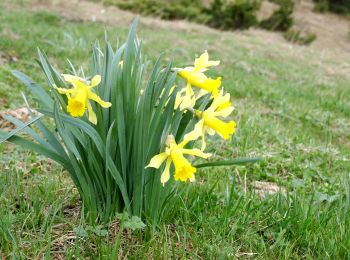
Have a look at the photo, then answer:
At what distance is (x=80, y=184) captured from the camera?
1549 mm

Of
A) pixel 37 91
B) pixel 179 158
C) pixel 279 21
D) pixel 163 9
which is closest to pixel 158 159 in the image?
pixel 179 158

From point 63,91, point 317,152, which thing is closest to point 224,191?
point 63,91

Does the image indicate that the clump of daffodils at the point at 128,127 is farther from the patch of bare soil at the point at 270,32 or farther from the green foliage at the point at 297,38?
the green foliage at the point at 297,38

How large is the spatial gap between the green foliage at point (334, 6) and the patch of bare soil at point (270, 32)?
109 centimetres

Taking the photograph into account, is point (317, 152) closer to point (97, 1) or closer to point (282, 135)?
point (282, 135)

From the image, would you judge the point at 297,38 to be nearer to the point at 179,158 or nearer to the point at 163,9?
the point at 163,9

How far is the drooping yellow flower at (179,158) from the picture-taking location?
51.4 inches

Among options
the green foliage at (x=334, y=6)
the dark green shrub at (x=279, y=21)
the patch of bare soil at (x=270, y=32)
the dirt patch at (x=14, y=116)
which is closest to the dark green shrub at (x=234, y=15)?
the patch of bare soil at (x=270, y=32)

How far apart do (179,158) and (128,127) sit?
282 millimetres

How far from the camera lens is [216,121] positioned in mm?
1425

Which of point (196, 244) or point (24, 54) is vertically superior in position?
point (196, 244)

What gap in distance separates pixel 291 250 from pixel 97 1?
14.3 meters

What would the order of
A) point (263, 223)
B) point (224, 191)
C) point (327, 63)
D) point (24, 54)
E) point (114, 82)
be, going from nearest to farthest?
point (114, 82) → point (263, 223) → point (224, 191) → point (24, 54) → point (327, 63)

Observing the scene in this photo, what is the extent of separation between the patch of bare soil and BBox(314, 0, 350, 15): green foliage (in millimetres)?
1095
